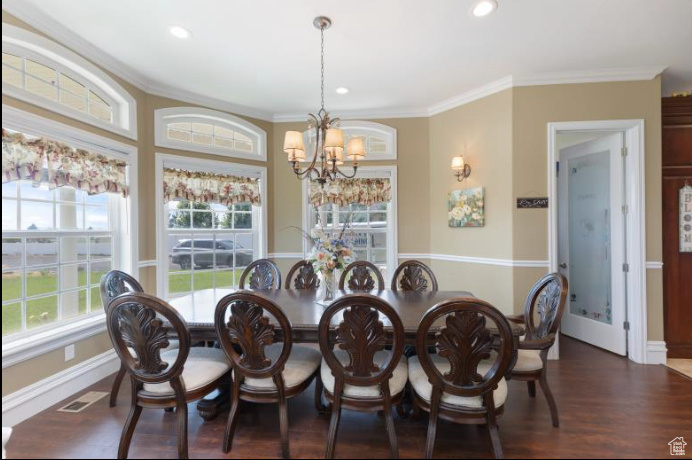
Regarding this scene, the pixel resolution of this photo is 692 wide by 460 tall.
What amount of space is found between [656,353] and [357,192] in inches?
137

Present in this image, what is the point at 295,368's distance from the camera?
2.17 metres

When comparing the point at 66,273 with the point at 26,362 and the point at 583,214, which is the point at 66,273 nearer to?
the point at 26,362

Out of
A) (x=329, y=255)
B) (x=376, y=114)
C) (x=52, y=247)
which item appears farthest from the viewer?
(x=376, y=114)

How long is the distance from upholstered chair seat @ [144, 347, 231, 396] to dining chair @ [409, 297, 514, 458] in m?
1.27

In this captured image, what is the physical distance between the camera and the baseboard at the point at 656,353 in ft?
10.5

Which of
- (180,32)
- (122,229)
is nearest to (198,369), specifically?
(122,229)

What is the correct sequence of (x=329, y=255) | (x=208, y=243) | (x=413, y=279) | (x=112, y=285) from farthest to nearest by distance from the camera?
(x=208, y=243) < (x=413, y=279) < (x=329, y=255) < (x=112, y=285)

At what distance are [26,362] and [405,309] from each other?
275 cm

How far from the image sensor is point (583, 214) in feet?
12.4

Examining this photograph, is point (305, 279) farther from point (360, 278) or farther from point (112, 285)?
point (112, 285)

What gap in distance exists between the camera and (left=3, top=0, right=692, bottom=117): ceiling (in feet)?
7.82

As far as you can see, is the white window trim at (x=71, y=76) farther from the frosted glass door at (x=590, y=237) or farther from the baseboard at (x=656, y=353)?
the baseboard at (x=656, y=353)

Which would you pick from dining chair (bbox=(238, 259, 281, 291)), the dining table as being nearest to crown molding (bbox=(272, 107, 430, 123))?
dining chair (bbox=(238, 259, 281, 291))

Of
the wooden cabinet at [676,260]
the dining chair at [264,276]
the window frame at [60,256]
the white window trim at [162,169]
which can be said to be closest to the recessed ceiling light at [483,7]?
the wooden cabinet at [676,260]
